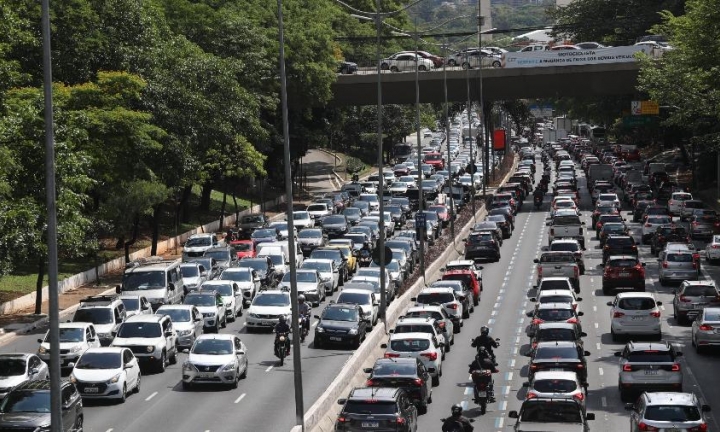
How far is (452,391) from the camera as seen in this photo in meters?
36.8

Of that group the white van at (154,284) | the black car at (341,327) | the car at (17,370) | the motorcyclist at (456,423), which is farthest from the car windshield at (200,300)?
the motorcyclist at (456,423)

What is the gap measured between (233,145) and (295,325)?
1937 inches

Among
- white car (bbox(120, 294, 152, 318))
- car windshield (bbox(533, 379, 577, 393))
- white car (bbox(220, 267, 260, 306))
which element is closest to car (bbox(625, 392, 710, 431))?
car windshield (bbox(533, 379, 577, 393))

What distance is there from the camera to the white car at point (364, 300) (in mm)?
46344

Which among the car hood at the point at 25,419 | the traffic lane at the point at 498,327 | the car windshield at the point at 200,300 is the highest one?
the car windshield at the point at 200,300

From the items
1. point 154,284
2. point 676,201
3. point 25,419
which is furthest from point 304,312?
point 676,201

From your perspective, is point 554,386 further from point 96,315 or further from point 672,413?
point 96,315

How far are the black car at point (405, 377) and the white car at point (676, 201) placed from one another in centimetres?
5164

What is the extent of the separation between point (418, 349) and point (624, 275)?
18.7m

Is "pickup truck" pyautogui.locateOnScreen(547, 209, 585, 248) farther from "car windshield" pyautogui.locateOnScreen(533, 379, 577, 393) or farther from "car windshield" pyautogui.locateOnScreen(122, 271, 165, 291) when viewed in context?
"car windshield" pyautogui.locateOnScreen(533, 379, 577, 393)

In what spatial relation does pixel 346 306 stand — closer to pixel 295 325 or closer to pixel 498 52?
pixel 295 325

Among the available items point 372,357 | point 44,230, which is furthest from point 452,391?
point 44,230

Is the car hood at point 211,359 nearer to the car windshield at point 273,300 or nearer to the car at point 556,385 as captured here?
the car at point 556,385

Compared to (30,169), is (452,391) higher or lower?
lower
